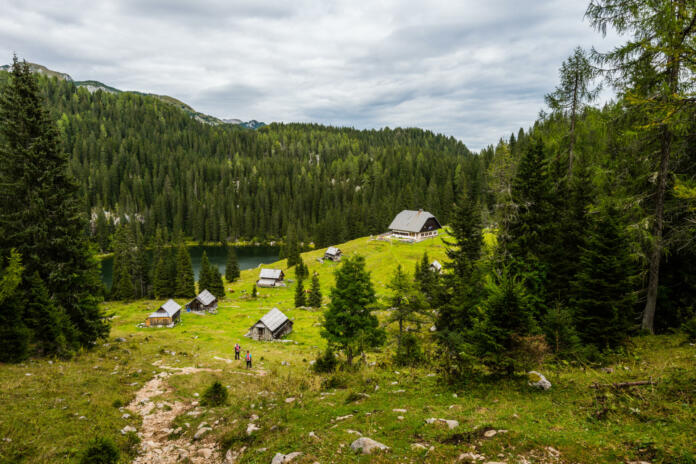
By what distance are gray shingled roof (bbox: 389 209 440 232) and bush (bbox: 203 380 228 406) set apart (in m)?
73.7

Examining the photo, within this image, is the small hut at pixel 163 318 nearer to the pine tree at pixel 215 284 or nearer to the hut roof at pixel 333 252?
the pine tree at pixel 215 284

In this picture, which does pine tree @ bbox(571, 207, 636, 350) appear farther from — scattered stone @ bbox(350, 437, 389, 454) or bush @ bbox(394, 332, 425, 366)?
scattered stone @ bbox(350, 437, 389, 454)

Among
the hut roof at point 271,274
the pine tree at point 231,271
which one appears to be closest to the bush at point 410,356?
the hut roof at point 271,274

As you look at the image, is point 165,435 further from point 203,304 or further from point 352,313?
point 203,304

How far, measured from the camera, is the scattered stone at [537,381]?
10.2m

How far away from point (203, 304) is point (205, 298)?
1.26m

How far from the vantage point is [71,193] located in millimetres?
20938

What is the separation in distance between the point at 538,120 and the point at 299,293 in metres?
46.4

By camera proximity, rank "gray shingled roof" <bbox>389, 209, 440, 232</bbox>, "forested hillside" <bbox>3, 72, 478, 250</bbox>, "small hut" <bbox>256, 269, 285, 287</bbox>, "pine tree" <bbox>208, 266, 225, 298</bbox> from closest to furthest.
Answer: "pine tree" <bbox>208, 266, 225, 298</bbox> → "small hut" <bbox>256, 269, 285, 287</bbox> → "gray shingled roof" <bbox>389, 209, 440, 232</bbox> → "forested hillside" <bbox>3, 72, 478, 250</bbox>

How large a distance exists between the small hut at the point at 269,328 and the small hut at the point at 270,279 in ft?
100

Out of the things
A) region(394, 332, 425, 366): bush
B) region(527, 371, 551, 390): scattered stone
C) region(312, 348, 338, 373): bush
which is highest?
region(527, 371, 551, 390): scattered stone

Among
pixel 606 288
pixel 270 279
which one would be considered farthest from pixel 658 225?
pixel 270 279

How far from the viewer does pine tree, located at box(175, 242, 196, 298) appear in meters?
67.2

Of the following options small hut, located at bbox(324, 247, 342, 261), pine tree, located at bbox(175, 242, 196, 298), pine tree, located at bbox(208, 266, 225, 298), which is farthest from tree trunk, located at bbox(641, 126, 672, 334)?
pine tree, located at bbox(175, 242, 196, 298)
